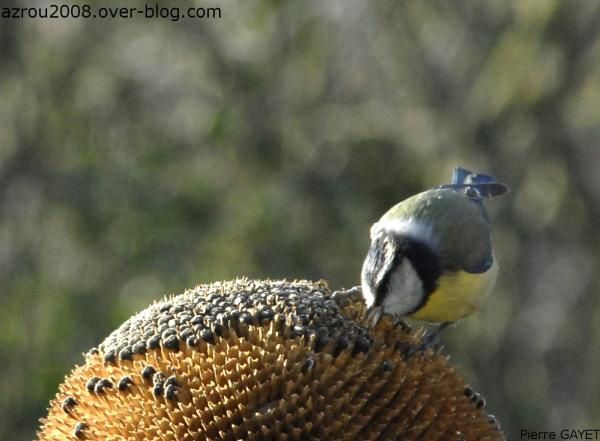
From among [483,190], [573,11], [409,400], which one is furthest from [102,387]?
[573,11]

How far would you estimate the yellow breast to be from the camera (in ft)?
21.6

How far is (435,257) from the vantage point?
679cm

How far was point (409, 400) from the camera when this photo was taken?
487 cm

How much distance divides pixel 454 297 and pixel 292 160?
11.5 metres

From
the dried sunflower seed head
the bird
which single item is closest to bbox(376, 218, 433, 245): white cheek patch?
the bird

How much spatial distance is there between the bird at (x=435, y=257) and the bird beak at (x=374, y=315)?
1.01 feet

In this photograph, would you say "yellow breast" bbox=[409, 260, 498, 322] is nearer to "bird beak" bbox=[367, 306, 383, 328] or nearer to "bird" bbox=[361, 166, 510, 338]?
"bird" bbox=[361, 166, 510, 338]

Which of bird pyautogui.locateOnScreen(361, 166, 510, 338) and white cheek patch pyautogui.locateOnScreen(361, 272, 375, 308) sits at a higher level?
bird pyautogui.locateOnScreen(361, 166, 510, 338)

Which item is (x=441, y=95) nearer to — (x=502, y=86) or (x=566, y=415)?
(x=502, y=86)

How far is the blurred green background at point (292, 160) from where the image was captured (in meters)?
17.0

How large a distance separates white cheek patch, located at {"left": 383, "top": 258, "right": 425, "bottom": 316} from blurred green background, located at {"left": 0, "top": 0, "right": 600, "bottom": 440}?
10674mm

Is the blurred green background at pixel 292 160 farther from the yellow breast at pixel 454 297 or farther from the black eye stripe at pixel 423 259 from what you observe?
the black eye stripe at pixel 423 259

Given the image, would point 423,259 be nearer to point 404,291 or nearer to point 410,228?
point 410,228

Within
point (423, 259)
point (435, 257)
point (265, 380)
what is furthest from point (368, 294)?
point (435, 257)
